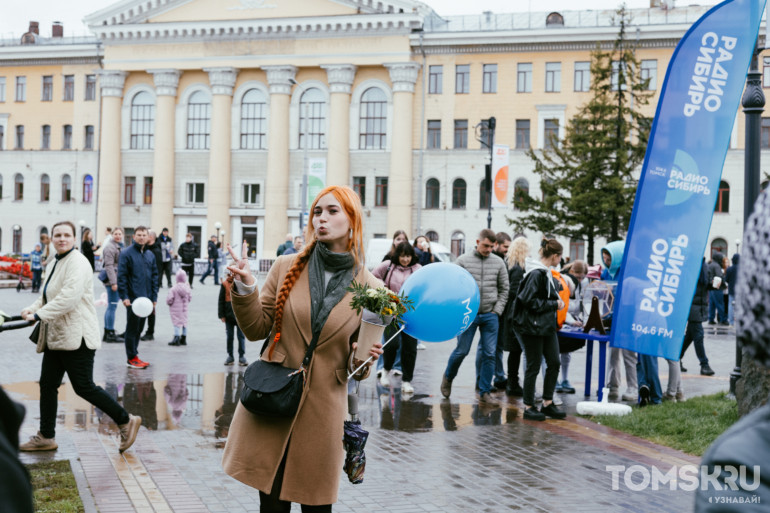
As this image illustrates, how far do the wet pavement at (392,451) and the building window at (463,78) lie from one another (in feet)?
142

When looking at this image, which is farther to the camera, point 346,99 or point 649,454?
point 346,99

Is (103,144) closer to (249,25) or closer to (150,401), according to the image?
(249,25)

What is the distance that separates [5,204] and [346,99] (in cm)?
2710

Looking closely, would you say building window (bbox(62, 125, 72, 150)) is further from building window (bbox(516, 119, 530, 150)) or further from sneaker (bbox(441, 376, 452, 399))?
sneaker (bbox(441, 376, 452, 399))

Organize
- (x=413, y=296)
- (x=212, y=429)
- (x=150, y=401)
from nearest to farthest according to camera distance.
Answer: (x=413, y=296) → (x=212, y=429) → (x=150, y=401)

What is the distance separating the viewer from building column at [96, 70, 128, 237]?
195 ft

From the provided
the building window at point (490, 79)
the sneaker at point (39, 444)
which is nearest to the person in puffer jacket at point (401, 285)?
the sneaker at point (39, 444)

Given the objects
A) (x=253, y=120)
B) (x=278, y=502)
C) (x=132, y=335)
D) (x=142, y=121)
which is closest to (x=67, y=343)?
(x=278, y=502)

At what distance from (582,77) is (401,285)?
4487 cm

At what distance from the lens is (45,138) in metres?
62.2

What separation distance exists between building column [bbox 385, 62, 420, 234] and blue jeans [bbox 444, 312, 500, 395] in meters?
43.4

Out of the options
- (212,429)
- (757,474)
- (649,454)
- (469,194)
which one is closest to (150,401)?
(212,429)

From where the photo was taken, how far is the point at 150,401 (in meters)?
10.3

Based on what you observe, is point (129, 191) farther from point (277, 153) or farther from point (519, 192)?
point (519, 192)
